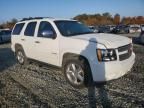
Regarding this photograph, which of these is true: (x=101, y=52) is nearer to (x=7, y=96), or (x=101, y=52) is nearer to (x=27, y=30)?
(x=7, y=96)

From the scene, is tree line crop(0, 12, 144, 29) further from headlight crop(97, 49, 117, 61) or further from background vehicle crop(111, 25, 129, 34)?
headlight crop(97, 49, 117, 61)

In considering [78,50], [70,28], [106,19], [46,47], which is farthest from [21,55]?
[106,19]

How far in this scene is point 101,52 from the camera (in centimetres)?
545

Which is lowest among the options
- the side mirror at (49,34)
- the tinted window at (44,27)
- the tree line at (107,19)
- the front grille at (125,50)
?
the tree line at (107,19)

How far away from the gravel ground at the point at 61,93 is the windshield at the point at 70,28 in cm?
146

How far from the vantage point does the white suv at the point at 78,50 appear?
548 cm

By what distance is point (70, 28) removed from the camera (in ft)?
23.0

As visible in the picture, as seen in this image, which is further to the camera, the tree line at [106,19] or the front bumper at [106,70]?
the tree line at [106,19]

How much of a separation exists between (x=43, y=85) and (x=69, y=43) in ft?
4.75

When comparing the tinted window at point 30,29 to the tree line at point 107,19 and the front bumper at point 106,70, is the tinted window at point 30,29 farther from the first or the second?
the tree line at point 107,19

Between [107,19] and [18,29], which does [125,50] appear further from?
[107,19]

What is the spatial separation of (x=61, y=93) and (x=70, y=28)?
2.18 metres

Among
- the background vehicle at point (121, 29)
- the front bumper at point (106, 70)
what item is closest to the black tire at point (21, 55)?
the front bumper at point (106, 70)

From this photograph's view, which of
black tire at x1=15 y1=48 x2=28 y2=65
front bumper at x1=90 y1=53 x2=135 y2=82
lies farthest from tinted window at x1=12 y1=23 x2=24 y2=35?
front bumper at x1=90 y1=53 x2=135 y2=82
